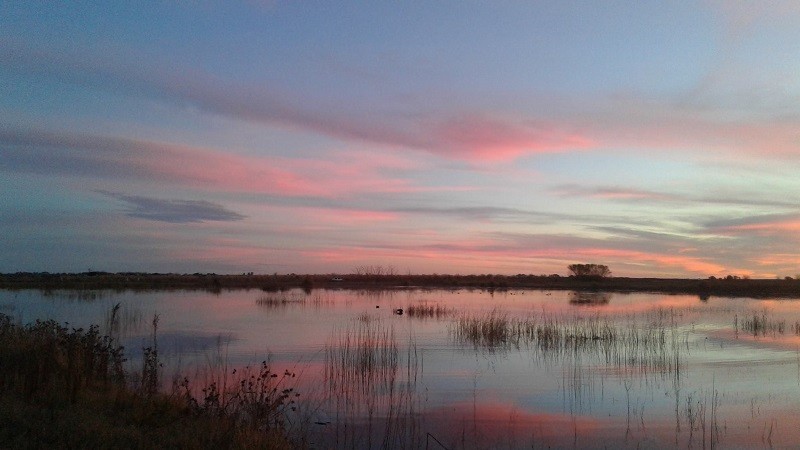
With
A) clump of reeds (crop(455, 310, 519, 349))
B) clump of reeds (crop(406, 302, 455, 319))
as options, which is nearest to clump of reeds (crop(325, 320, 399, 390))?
clump of reeds (crop(455, 310, 519, 349))

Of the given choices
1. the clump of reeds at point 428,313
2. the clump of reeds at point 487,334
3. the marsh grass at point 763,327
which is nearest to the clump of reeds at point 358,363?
the clump of reeds at point 487,334

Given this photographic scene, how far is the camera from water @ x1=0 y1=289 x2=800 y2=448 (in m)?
9.17

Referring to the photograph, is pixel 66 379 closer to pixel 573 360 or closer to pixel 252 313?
pixel 573 360

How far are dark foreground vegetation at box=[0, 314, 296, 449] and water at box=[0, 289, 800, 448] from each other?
4.35 ft

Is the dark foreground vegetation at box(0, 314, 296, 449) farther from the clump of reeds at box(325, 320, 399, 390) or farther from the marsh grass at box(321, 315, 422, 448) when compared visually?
the clump of reeds at box(325, 320, 399, 390)

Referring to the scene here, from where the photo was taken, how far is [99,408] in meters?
7.60

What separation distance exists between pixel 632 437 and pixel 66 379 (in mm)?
8495

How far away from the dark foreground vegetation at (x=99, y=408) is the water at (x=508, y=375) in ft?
4.35

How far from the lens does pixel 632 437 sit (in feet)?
29.7

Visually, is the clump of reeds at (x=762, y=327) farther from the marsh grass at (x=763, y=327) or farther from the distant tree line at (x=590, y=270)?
the distant tree line at (x=590, y=270)

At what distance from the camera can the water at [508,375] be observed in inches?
361

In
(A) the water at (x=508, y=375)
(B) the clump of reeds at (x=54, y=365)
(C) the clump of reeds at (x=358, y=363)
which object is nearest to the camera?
(B) the clump of reeds at (x=54, y=365)

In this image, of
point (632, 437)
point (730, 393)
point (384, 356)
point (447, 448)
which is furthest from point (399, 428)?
point (730, 393)

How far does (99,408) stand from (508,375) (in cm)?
925
